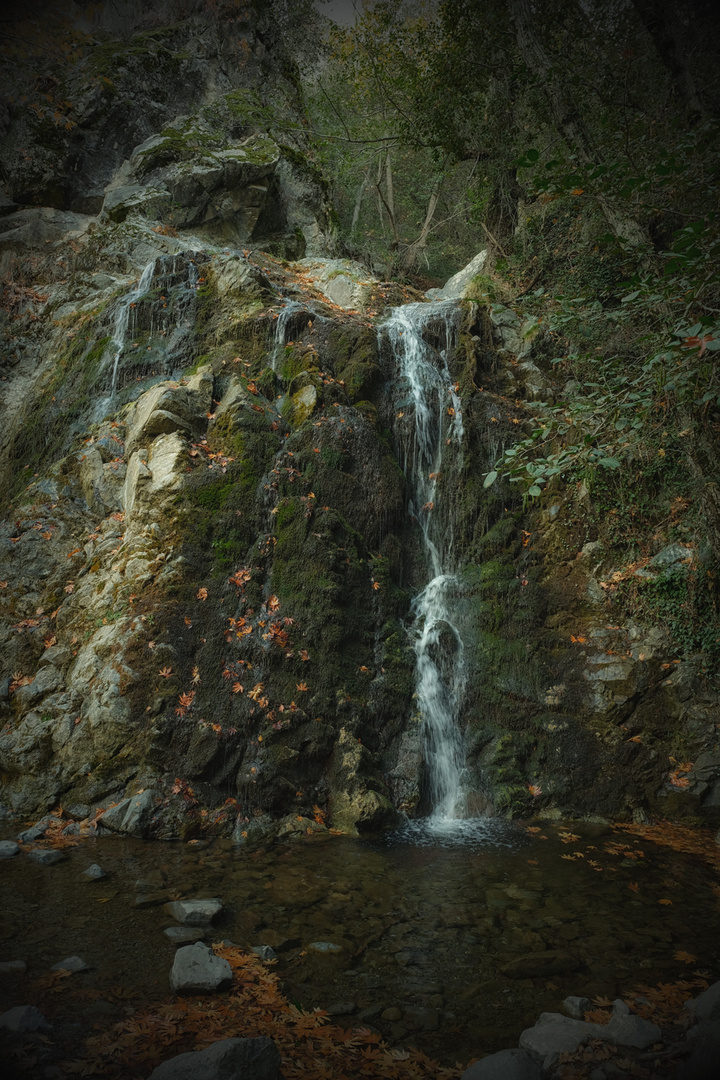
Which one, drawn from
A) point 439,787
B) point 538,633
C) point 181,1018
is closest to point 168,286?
point 538,633

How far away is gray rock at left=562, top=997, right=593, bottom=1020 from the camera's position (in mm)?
3084

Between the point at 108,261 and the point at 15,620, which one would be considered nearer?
the point at 15,620

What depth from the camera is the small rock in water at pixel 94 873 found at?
14.6 ft

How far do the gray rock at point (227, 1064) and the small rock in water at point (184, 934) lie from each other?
4.23 feet

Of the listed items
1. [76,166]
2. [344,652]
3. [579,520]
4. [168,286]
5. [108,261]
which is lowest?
[344,652]

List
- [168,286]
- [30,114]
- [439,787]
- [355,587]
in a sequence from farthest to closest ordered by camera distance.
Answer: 1. [30,114]
2. [168,286]
3. [355,587]
4. [439,787]

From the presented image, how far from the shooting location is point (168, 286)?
35.3 feet

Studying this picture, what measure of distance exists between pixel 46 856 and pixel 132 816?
788mm

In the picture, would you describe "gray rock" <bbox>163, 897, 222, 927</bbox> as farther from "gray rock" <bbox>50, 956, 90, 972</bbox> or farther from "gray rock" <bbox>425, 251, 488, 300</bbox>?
"gray rock" <bbox>425, 251, 488, 300</bbox>

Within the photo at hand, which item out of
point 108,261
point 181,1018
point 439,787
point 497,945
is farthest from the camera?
point 108,261

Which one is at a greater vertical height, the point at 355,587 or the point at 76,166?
the point at 76,166

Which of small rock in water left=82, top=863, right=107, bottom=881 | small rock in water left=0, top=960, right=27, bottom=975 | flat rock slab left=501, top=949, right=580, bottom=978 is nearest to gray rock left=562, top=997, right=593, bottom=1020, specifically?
flat rock slab left=501, top=949, right=580, bottom=978

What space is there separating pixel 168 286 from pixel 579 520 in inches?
349

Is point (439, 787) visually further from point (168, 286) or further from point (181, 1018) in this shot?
point (168, 286)
